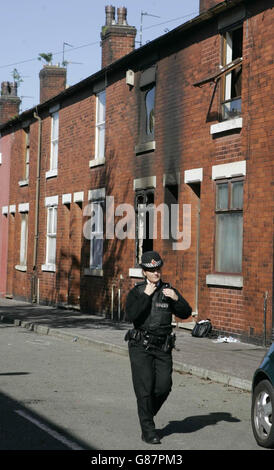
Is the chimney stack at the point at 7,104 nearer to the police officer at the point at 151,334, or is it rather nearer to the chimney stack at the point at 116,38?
the chimney stack at the point at 116,38

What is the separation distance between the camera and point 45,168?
1088 inches

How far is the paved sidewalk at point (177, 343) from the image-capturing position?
11.7 metres

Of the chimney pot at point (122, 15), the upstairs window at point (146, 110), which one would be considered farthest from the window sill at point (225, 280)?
the chimney pot at point (122, 15)

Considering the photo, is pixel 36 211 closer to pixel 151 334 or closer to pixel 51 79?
pixel 51 79

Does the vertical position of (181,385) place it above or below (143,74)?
below

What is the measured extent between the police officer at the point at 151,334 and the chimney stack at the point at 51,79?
23.0 m

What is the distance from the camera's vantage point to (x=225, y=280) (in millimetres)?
15898

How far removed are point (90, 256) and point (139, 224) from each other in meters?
3.50

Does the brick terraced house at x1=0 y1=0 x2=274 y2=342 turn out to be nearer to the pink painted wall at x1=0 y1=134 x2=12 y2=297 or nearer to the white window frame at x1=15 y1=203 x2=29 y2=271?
the white window frame at x1=15 y1=203 x2=29 y2=271

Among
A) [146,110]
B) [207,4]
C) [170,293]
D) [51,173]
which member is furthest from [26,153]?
[170,293]

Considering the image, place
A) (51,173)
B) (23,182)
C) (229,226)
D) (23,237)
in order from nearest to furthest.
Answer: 1. (229,226)
2. (51,173)
3. (23,182)
4. (23,237)

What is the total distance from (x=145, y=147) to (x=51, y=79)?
11.2 meters
